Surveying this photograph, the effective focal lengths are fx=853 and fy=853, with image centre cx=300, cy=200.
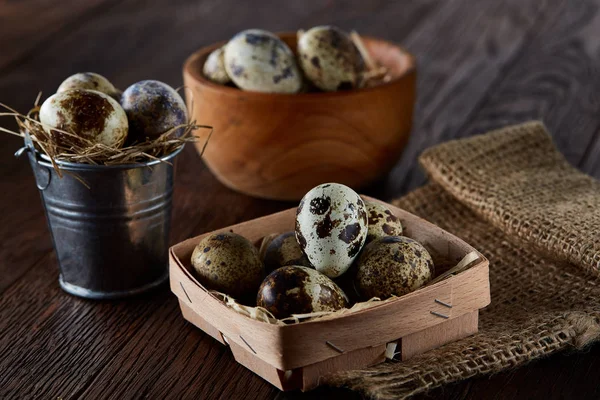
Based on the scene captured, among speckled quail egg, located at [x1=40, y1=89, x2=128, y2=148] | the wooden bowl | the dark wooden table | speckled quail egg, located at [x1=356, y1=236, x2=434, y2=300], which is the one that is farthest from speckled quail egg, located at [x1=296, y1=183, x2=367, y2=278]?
the wooden bowl

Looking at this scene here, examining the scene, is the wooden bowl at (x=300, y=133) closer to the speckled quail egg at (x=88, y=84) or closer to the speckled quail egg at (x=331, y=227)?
the speckled quail egg at (x=88, y=84)

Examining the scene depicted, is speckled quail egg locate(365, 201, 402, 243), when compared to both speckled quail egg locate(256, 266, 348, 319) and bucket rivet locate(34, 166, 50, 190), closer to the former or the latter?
speckled quail egg locate(256, 266, 348, 319)

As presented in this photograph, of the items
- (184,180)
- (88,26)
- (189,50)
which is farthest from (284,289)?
(88,26)

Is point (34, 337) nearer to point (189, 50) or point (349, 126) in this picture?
point (349, 126)

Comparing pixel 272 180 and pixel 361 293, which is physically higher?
pixel 361 293

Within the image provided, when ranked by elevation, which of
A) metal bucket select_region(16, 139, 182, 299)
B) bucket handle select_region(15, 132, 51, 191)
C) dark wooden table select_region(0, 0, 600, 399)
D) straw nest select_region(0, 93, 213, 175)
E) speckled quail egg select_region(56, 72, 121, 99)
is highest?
speckled quail egg select_region(56, 72, 121, 99)

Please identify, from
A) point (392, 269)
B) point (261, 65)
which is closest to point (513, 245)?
point (392, 269)

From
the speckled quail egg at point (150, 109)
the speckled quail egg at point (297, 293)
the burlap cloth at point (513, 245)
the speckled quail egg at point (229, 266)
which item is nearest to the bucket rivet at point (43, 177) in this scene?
the speckled quail egg at point (150, 109)
